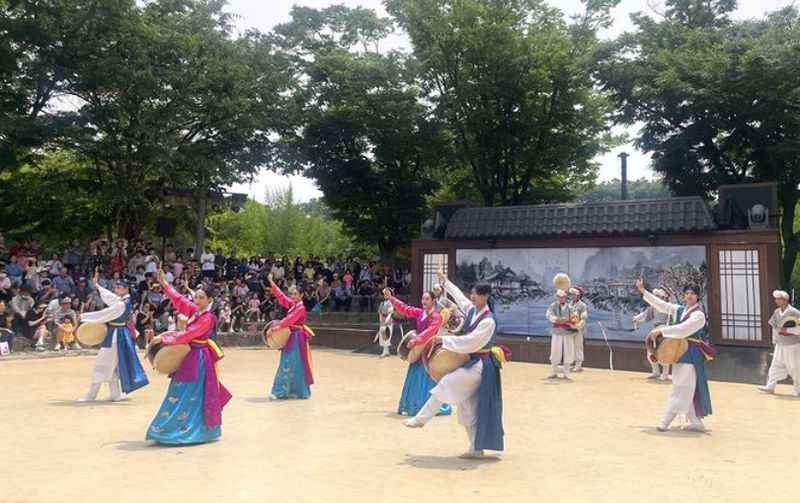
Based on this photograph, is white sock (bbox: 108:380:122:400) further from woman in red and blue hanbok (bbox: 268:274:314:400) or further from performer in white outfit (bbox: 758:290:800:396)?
performer in white outfit (bbox: 758:290:800:396)

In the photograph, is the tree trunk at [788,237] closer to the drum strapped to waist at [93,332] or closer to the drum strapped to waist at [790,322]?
the drum strapped to waist at [790,322]

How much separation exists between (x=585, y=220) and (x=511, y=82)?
9.34 metres

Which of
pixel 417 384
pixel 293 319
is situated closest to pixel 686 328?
pixel 417 384

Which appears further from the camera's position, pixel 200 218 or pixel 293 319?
pixel 200 218

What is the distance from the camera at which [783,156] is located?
21.4m

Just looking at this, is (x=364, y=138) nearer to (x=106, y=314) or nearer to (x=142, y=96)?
(x=142, y=96)

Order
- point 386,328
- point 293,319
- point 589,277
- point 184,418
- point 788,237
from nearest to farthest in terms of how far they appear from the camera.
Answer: point 184,418
point 293,319
point 589,277
point 386,328
point 788,237

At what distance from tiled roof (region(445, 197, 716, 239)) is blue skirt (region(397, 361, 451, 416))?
28.7 ft

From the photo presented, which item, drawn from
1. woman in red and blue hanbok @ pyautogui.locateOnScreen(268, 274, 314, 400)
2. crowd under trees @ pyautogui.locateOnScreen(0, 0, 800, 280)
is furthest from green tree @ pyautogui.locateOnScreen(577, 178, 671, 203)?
woman in red and blue hanbok @ pyautogui.locateOnScreen(268, 274, 314, 400)

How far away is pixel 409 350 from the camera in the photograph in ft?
28.2

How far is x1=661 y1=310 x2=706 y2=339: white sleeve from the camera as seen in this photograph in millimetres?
8477

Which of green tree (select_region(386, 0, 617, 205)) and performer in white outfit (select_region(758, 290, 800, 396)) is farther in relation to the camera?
green tree (select_region(386, 0, 617, 205))

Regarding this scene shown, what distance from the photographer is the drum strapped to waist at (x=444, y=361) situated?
6.98 metres

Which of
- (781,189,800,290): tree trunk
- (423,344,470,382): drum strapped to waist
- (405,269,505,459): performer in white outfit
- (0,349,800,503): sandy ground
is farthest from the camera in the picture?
(781,189,800,290): tree trunk
